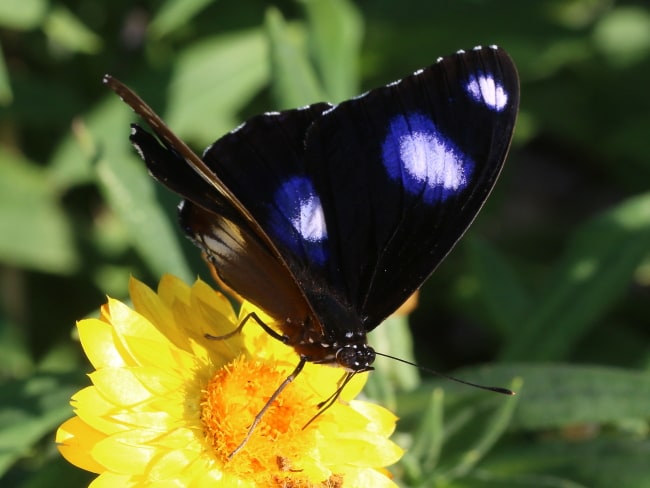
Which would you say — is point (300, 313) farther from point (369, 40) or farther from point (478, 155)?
point (369, 40)

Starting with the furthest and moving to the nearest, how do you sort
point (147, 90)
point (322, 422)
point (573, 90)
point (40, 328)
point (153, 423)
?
point (573, 90) → point (40, 328) → point (147, 90) → point (322, 422) → point (153, 423)

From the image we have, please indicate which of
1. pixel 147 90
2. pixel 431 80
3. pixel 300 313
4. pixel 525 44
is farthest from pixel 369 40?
pixel 300 313

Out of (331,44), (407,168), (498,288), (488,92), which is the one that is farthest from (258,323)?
(498,288)

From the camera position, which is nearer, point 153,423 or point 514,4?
point 153,423

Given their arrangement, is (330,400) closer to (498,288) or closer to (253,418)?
(253,418)

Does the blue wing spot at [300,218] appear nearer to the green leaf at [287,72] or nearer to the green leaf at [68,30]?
the green leaf at [287,72]

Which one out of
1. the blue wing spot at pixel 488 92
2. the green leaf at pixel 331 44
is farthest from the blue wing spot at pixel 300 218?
the green leaf at pixel 331 44

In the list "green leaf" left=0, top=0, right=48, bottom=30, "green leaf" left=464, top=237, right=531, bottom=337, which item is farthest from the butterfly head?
"green leaf" left=0, top=0, right=48, bottom=30

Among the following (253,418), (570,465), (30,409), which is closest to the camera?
(253,418)
